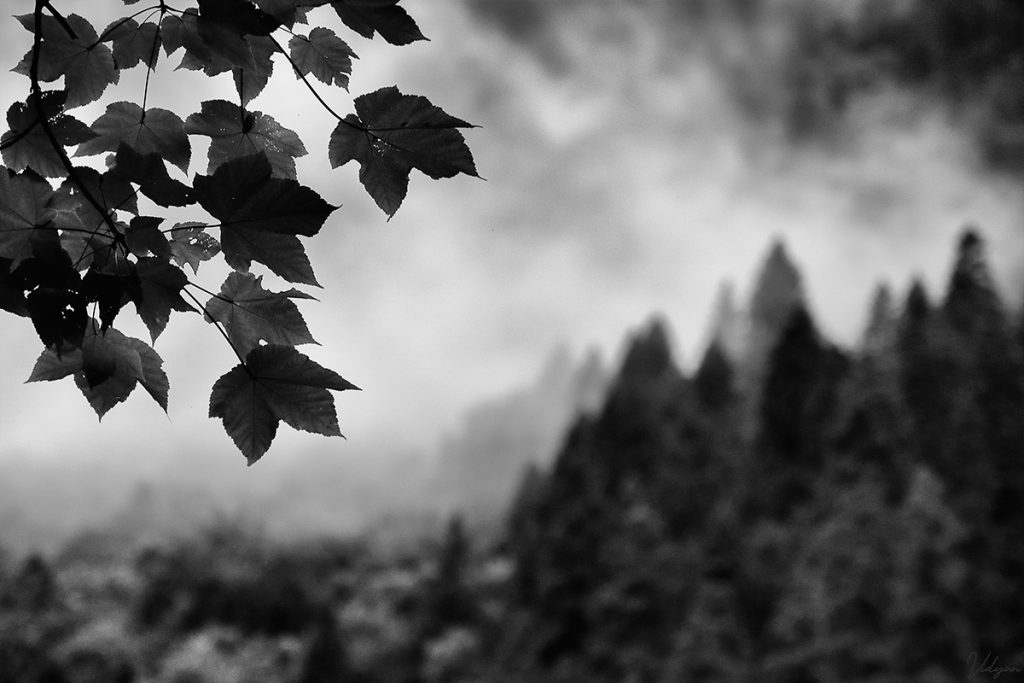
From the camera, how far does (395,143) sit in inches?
34.4

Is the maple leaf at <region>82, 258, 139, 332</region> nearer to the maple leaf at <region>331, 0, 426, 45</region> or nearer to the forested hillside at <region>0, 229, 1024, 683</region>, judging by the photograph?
the maple leaf at <region>331, 0, 426, 45</region>

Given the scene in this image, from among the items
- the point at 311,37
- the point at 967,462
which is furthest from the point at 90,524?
the point at 311,37

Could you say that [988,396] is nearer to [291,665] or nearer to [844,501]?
[844,501]

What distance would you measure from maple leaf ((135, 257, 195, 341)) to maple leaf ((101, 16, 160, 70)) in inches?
13.8

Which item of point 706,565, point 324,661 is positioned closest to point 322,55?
point 706,565

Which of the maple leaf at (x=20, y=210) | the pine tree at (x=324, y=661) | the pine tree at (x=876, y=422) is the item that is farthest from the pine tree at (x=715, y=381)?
the maple leaf at (x=20, y=210)

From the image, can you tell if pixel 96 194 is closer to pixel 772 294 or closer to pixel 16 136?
pixel 16 136

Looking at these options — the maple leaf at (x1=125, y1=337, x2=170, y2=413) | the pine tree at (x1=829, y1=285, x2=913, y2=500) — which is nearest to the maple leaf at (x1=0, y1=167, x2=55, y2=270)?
the maple leaf at (x1=125, y1=337, x2=170, y2=413)

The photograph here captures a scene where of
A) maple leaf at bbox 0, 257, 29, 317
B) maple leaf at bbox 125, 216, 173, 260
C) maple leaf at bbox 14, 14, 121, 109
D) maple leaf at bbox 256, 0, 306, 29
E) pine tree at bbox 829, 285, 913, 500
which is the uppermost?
pine tree at bbox 829, 285, 913, 500

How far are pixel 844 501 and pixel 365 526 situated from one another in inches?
1471

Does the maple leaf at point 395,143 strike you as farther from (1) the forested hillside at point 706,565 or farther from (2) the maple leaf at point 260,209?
(1) the forested hillside at point 706,565

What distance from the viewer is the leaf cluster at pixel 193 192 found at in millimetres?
810

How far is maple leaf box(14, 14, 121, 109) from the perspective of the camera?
38.3 inches

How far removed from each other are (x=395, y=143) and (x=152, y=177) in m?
0.27
